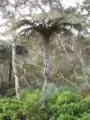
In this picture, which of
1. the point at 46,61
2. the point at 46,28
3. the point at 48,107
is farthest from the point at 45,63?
the point at 48,107

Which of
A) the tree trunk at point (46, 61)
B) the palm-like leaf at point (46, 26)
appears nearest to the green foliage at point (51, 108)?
the tree trunk at point (46, 61)

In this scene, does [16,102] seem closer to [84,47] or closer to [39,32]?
[39,32]

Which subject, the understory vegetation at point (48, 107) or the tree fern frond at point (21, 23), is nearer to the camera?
the understory vegetation at point (48, 107)

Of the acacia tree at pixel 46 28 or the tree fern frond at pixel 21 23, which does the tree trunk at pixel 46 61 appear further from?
the tree fern frond at pixel 21 23

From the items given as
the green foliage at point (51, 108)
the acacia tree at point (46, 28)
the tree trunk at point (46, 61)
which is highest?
the acacia tree at point (46, 28)

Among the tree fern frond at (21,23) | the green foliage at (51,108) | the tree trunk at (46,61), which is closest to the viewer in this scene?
the green foliage at (51,108)

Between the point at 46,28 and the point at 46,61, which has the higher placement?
the point at 46,28

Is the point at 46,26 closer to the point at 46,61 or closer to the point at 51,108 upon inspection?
the point at 46,61

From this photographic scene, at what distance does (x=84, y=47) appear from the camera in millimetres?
23531

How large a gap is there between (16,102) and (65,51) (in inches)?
584

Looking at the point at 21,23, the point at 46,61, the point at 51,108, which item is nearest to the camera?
the point at 51,108

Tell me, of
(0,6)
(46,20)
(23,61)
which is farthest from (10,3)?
(46,20)

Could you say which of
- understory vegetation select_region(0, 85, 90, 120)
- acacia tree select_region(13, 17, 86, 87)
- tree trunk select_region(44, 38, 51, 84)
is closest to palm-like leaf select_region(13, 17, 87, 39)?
acacia tree select_region(13, 17, 86, 87)

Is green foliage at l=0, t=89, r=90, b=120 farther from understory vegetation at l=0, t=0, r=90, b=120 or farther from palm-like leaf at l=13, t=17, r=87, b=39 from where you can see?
palm-like leaf at l=13, t=17, r=87, b=39
